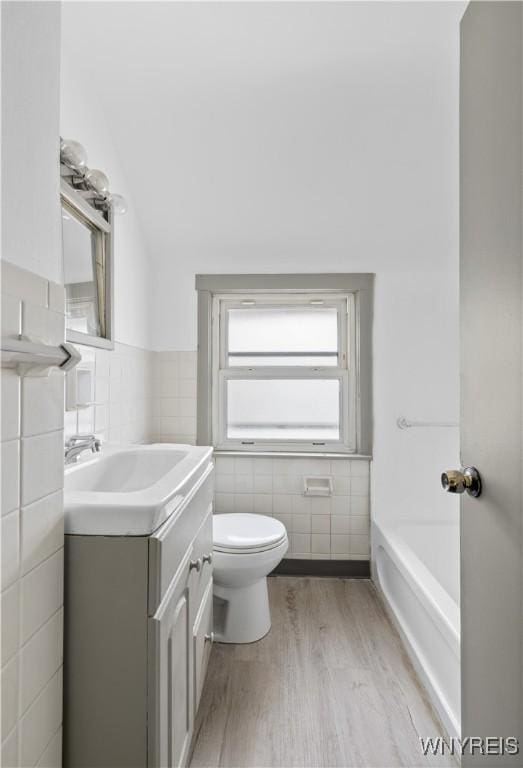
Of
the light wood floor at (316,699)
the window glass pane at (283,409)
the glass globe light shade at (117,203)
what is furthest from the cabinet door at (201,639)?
the glass globe light shade at (117,203)

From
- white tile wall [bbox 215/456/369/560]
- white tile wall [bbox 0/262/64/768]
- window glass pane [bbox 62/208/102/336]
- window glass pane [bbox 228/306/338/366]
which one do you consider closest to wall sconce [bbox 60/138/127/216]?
window glass pane [bbox 62/208/102/336]

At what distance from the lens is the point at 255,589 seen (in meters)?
1.83

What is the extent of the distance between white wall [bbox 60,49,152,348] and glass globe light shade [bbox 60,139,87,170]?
24 cm

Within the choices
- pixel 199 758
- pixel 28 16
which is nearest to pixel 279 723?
pixel 199 758

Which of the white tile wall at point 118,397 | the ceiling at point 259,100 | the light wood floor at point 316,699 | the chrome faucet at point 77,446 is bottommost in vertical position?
the light wood floor at point 316,699

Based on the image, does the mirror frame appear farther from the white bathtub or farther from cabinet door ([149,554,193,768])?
the white bathtub

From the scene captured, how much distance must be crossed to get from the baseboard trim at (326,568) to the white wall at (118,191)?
1.53 m

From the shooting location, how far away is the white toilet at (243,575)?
66.8 inches

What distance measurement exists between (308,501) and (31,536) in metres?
1.88

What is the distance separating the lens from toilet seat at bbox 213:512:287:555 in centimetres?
170

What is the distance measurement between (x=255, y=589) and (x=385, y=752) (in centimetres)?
73

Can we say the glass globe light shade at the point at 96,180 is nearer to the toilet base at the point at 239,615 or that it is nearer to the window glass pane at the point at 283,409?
the window glass pane at the point at 283,409

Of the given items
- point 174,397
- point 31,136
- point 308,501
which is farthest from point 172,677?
point 174,397

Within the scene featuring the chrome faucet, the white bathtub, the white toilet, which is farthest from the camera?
the white toilet
